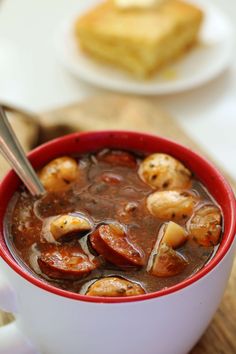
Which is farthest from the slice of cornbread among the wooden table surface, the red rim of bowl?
the red rim of bowl

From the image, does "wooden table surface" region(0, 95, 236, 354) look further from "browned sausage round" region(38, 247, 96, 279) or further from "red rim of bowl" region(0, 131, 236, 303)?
"browned sausage round" region(38, 247, 96, 279)

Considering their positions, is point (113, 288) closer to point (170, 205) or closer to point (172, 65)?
point (170, 205)

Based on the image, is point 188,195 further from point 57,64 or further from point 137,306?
point 57,64

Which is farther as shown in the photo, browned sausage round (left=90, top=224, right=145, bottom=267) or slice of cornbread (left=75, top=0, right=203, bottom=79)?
slice of cornbread (left=75, top=0, right=203, bottom=79)

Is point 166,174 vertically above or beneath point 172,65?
above

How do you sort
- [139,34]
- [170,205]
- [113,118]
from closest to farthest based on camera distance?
[170,205], [113,118], [139,34]

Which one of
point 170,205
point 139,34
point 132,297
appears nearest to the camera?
point 132,297

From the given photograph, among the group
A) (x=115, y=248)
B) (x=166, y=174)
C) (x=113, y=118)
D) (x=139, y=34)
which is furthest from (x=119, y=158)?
(x=139, y=34)
